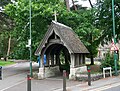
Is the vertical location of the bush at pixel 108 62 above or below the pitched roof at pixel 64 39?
below

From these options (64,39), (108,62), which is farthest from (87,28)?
(64,39)

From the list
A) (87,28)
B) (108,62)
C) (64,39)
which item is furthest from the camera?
(87,28)

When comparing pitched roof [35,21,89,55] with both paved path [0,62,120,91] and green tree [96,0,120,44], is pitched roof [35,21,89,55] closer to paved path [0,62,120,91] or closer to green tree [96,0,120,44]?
paved path [0,62,120,91]

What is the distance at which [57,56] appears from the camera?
80.2ft

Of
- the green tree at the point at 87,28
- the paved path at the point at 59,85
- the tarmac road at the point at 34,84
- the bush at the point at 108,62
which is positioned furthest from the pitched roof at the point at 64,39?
the green tree at the point at 87,28

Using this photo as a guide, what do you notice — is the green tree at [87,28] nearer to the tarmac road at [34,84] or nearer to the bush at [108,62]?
the bush at [108,62]

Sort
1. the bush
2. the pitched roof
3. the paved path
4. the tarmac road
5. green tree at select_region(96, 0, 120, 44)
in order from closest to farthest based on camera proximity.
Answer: the paved path < the tarmac road < the pitched roof < the bush < green tree at select_region(96, 0, 120, 44)

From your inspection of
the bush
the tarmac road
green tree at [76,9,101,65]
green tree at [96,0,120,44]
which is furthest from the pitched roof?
green tree at [96,0,120,44]

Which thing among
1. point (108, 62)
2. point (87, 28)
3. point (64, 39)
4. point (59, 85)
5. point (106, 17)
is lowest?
point (59, 85)

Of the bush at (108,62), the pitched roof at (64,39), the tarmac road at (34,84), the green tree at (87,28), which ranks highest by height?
the green tree at (87,28)

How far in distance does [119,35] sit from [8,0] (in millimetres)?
16517

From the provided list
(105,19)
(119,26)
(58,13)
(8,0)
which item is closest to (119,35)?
(119,26)

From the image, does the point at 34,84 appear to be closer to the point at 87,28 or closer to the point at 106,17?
the point at 87,28

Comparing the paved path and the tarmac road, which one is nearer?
the paved path
